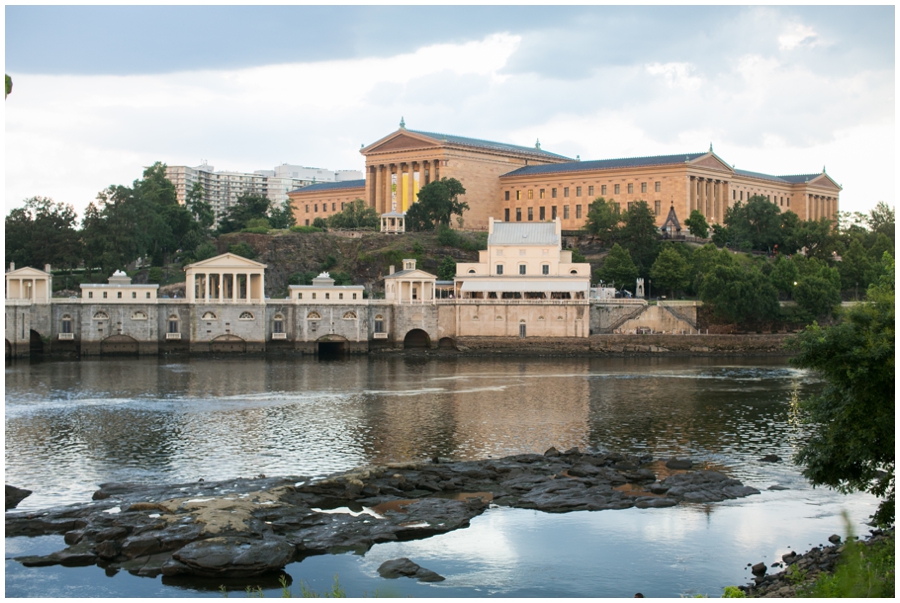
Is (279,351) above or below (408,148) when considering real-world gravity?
below

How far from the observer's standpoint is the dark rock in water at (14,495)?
3825cm

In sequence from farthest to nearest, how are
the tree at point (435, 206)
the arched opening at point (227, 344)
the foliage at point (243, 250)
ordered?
the tree at point (435, 206), the foliage at point (243, 250), the arched opening at point (227, 344)

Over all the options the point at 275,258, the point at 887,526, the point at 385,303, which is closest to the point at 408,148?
the point at 275,258

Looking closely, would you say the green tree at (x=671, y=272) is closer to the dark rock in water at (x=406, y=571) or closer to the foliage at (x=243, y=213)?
the foliage at (x=243, y=213)

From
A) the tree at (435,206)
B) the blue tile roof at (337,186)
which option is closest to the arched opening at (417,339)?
the tree at (435,206)

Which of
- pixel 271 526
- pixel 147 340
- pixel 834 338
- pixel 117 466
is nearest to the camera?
pixel 834 338

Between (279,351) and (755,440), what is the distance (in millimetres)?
54959

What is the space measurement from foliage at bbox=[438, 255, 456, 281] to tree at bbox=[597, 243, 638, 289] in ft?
48.5

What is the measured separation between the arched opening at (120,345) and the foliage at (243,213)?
4337 centimetres

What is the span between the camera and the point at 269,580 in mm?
31219

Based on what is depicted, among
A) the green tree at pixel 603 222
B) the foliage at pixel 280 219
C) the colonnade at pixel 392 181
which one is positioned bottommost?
the green tree at pixel 603 222

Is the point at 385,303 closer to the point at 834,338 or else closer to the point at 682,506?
the point at 682,506

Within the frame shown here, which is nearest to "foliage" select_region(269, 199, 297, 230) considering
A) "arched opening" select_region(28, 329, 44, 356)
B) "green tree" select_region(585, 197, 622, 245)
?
"green tree" select_region(585, 197, 622, 245)

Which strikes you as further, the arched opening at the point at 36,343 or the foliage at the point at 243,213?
the foliage at the point at 243,213
